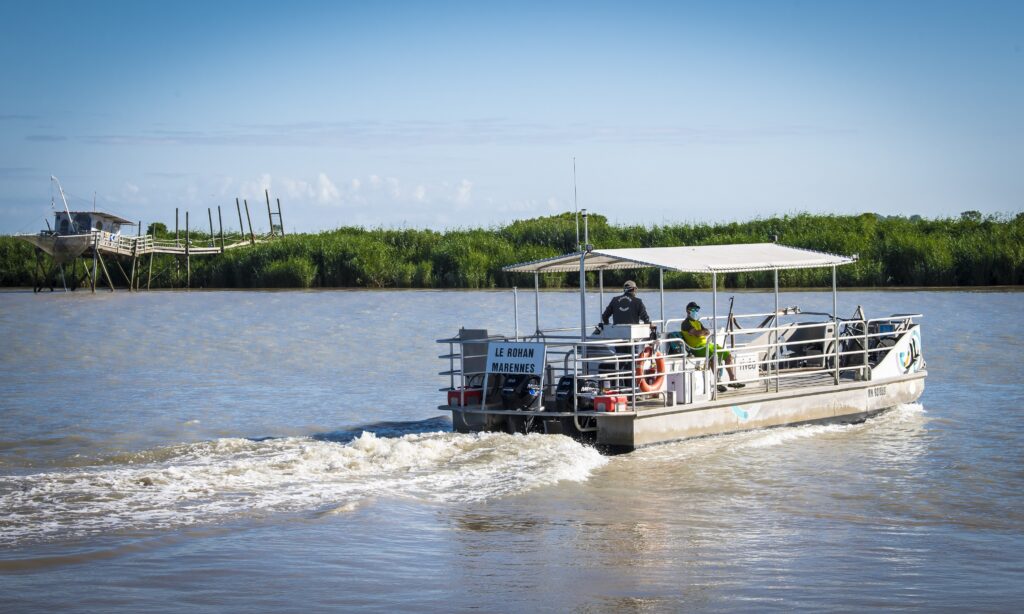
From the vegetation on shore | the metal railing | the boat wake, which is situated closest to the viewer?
the boat wake

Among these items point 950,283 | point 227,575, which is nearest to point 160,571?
point 227,575

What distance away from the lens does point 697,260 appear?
16266mm

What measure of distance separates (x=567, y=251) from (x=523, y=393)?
117 feet

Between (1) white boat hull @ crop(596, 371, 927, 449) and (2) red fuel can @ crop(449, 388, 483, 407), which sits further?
(2) red fuel can @ crop(449, 388, 483, 407)

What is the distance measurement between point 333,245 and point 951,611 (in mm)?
49981

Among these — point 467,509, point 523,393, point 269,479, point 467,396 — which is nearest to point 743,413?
point 523,393

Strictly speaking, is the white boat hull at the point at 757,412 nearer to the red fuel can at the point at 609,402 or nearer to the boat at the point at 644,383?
the boat at the point at 644,383

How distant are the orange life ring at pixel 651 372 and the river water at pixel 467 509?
838 millimetres

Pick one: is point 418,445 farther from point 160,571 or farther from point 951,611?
point 951,611

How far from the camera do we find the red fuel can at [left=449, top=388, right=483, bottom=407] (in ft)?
52.2

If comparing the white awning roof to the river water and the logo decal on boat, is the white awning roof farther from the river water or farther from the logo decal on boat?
the river water

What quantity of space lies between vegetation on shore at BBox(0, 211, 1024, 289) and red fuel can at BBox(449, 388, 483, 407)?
23547mm

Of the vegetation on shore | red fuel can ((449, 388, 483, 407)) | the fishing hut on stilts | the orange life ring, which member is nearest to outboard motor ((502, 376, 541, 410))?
red fuel can ((449, 388, 483, 407))

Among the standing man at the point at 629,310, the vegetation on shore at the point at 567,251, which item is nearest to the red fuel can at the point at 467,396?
the standing man at the point at 629,310
